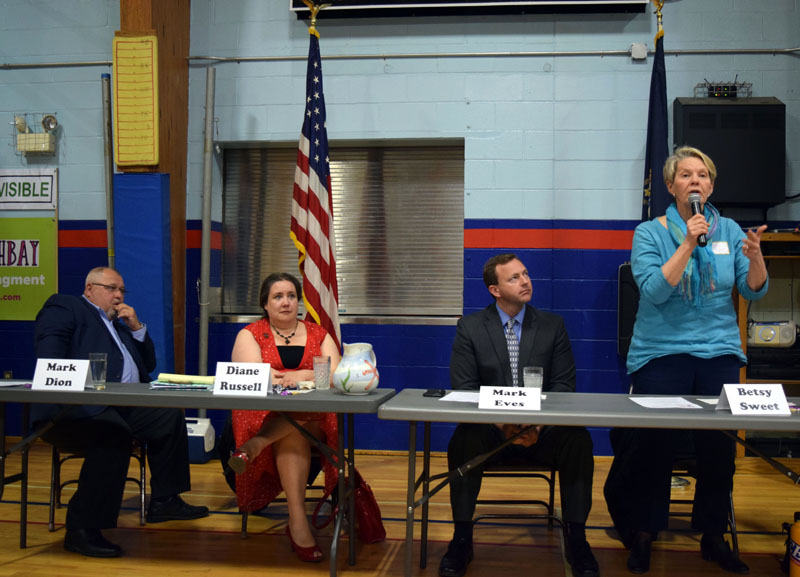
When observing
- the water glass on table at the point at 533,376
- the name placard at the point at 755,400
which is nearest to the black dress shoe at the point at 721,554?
the name placard at the point at 755,400

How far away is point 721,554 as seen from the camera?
264cm

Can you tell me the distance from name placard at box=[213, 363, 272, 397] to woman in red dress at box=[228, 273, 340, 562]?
0.24 meters

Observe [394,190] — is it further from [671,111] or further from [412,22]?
[671,111]

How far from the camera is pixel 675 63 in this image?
14.9 ft

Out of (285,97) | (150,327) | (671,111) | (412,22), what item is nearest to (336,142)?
(285,97)

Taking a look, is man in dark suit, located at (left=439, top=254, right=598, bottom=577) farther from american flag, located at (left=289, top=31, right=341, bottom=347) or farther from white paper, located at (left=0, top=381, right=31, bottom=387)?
white paper, located at (left=0, top=381, right=31, bottom=387)

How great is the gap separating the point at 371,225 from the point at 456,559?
275 cm

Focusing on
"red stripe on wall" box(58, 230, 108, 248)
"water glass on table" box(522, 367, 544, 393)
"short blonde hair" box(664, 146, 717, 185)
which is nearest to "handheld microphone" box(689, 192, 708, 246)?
"short blonde hair" box(664, 146, 717, 185)

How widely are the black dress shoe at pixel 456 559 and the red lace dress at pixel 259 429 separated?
0.55 m

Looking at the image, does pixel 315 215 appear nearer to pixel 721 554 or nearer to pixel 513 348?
pixel 513 348

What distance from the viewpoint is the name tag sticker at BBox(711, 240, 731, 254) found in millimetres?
2471

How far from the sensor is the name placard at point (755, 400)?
2072mm

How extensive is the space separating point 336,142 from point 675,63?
7.34 ft

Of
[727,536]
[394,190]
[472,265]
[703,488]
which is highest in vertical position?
[394,190]
